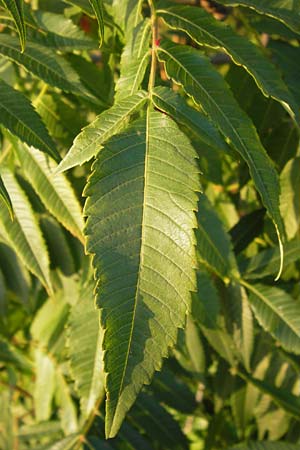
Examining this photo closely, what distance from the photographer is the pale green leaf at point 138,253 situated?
2.28ft

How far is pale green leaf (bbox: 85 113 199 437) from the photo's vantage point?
70 centimetres

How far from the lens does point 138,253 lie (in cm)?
71

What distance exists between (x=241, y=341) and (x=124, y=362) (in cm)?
54

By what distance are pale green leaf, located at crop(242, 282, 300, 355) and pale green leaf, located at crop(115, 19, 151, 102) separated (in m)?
0.45

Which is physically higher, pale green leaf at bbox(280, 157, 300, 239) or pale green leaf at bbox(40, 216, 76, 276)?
pale green leaf at bbox(280, 157, 300, 239)

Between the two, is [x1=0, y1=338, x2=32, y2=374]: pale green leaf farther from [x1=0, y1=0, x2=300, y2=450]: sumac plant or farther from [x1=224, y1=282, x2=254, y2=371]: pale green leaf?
[x1=224, y1=282, x2=254, y2=371]: pale green leaf

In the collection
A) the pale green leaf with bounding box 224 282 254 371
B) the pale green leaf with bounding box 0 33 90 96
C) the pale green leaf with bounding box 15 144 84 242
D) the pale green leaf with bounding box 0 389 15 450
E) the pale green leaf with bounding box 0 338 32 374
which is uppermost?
the pale green leaf with bounding box 0 33 90 96

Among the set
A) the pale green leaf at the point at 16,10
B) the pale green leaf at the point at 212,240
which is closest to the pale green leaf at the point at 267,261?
the pale green leaf at the point at 212,240

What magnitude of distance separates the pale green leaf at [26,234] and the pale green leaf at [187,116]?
332 mm

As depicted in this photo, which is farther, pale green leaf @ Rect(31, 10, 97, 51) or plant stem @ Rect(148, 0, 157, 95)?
pale green leaf @ Rect(31, 10, 97, 51)

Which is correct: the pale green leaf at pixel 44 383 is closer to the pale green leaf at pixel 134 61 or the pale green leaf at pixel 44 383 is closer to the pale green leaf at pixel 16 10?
the pale green leaf at pixel 134 61

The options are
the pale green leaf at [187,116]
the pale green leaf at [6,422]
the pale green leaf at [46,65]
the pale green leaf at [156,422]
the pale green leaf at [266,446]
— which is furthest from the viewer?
the pale green leaf at [6,422]

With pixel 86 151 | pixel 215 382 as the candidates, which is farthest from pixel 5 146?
pixel 215 382

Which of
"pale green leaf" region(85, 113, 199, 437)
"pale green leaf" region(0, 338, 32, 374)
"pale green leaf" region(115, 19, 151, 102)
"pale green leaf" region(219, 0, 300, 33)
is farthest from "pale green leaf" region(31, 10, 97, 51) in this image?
"pale green leaf" region(0, 338, 32, 374)
